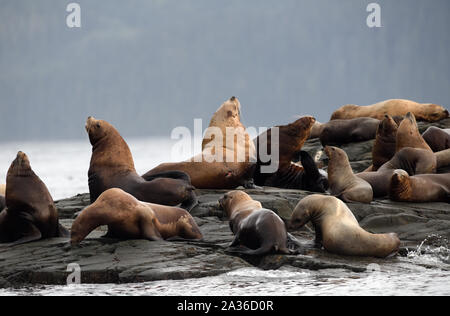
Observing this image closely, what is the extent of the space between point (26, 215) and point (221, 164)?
3.62 meters

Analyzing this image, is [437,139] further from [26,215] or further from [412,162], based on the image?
[26,215]

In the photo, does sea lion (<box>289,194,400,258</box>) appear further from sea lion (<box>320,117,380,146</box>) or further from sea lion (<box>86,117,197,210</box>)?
sea lion (<box>320,117,380,146</box>)

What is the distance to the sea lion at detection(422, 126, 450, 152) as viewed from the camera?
12766 mm

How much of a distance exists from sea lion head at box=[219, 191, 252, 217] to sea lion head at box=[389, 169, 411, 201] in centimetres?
243

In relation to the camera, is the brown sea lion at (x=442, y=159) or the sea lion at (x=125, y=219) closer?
the sea lion at (x=125, y=219)

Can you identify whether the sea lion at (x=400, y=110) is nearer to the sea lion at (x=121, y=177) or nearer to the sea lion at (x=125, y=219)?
the sea lion at (x=121, y=177)

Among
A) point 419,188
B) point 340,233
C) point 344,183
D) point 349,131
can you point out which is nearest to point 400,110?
point 349,131

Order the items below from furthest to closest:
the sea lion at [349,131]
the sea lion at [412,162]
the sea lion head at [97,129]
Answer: the sea lion at [349,131] < the sea lion at [412,162] < the sea lion head at [97,129]

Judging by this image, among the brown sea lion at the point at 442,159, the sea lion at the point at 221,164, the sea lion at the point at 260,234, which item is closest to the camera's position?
the sea lion at the point at 260,234

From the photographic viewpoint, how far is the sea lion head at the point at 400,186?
9906 millimetres

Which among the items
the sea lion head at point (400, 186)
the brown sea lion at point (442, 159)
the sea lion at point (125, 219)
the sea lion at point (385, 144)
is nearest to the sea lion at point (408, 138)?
the brown sea lion at point (442, 159)

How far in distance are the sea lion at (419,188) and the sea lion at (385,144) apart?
5.99 ft

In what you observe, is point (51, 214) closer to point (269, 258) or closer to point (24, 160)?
point (24, 160)

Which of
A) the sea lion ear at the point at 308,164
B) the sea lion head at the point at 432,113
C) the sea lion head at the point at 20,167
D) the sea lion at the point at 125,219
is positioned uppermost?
the sea lion head at the point at 432,113
